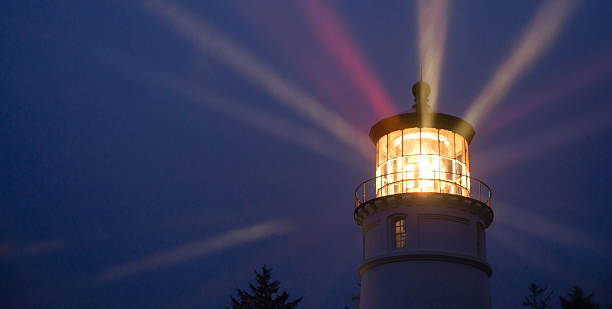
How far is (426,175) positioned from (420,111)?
210 cm

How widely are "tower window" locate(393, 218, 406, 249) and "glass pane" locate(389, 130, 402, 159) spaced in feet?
6.91

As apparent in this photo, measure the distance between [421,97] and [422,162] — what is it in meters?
2.27

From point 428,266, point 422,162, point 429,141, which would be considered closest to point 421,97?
point 429,141

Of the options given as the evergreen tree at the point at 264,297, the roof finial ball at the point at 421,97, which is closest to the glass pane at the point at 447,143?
the roof finial ball at the point at 421,97

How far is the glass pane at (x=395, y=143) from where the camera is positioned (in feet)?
65.1

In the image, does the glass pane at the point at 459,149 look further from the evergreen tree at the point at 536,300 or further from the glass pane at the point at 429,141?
the evergreen tree at the point at 536,300

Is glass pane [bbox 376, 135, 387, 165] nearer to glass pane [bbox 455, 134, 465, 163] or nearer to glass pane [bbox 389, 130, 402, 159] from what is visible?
glass pane [bbox 389, 130, 402, 159]

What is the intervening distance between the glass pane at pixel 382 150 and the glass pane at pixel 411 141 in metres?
0.75

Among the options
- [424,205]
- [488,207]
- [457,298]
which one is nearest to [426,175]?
[424,205]

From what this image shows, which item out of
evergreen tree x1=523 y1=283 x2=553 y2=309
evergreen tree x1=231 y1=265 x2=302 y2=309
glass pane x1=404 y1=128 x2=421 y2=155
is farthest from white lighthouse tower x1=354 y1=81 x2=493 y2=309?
evergreen tree x1=523 y1=283 x2=553 y2=309

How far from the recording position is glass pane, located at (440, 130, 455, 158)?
1975 cm

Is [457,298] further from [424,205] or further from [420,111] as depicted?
[420,111]

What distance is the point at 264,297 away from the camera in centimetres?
→ 3762

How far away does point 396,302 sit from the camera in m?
17.9
